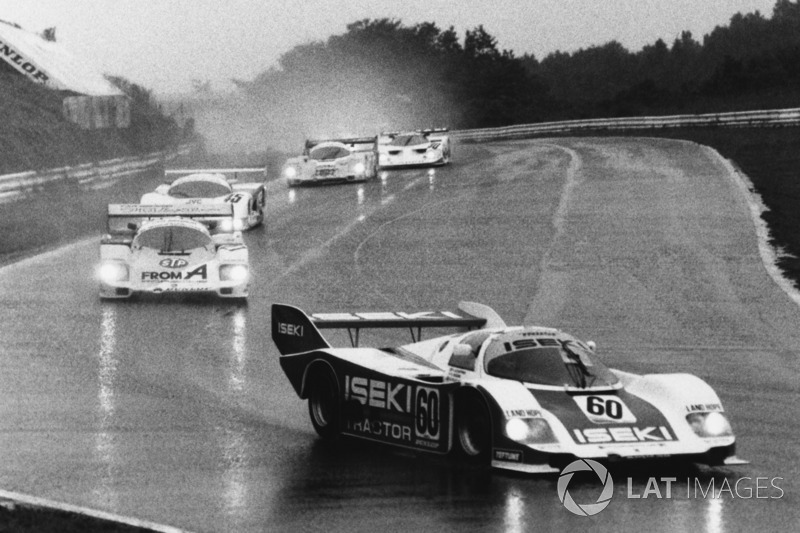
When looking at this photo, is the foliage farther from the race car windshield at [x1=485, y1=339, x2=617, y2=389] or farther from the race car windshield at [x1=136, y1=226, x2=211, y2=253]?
the race car windshield at [x1=485, y1=339, x2=617, y2=389]

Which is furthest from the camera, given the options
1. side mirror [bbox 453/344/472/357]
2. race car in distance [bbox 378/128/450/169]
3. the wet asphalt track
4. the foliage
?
the foliage

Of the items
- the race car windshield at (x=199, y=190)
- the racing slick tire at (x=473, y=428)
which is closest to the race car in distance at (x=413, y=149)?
the race car windshield at (x=199, y=190)

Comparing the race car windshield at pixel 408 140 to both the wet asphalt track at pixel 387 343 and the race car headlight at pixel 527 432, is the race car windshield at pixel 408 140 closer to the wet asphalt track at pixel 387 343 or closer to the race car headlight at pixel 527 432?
the wet asphalt track at pixel 387 343

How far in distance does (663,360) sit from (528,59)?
18228 cm

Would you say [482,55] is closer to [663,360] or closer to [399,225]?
[399,225]

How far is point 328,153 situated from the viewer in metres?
41.2

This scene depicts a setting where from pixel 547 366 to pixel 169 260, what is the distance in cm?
1073

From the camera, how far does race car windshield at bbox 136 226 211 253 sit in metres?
21.4

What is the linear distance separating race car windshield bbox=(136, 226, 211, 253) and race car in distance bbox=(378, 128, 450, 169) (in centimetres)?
2356

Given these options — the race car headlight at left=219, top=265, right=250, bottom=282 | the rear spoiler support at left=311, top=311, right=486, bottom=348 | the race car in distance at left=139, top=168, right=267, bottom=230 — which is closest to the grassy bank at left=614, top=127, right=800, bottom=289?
the race car headlight at left=219, top=265, right=250, bottom=282

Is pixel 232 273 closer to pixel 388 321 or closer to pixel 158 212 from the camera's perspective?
pixel 158 212

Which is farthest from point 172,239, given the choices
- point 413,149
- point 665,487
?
point 413,149

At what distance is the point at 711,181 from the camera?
3650 cm

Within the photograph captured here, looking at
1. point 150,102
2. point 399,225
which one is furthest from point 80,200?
point 150,102
